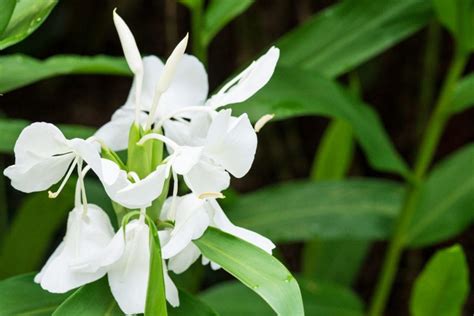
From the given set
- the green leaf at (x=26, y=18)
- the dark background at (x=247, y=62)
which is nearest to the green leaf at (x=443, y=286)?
the green leaf at (x=26, y=18)

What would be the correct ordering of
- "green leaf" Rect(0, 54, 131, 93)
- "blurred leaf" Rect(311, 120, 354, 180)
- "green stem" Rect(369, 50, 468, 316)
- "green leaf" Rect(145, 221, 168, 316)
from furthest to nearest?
"blurred leaf" Rect(311, 120, 354, 180) < "green stem" Rect(369, 50, 468, 316) < "green leaf" Rect(0, 54, 131, 93) < "green leaf" Rect(145, 221, 168, 316)

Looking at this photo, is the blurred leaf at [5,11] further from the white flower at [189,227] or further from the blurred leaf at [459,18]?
the blurred leaf at [459,18]

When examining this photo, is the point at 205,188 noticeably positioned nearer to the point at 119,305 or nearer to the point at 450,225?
the point at 119,305

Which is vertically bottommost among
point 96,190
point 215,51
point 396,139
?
point 396,139

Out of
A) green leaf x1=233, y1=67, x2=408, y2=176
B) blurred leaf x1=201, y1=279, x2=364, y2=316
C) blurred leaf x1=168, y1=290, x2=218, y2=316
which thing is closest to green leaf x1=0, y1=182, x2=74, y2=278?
blurred leaf x1=201, y1=279, x2=364, y2=316

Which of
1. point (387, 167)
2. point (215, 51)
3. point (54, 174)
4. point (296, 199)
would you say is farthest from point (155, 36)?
point (54, 174)

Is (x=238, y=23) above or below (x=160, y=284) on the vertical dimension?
below

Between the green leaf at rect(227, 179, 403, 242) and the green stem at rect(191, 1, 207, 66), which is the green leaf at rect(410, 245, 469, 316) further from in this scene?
the green stem at rect(191, 1, 207, 66)
